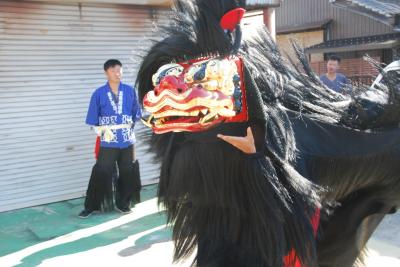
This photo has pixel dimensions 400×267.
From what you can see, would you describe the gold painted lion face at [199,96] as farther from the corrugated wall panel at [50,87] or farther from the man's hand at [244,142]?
the corrugated wall panel at [50,87]

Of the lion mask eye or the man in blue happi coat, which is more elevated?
the lion mask eye

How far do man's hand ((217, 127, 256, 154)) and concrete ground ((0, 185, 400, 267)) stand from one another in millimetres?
2023

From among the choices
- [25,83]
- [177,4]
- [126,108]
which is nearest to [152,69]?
[177,4]

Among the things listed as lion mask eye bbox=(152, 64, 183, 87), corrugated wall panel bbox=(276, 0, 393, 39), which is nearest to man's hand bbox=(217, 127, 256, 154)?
lion mask eye bbox=(152, 64, 183, 87)

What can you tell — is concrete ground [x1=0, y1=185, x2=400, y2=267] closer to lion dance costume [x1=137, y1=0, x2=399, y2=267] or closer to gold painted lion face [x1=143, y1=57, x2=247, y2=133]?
lion dance costume [x1=137, y1=0, x2=399, y2=267]

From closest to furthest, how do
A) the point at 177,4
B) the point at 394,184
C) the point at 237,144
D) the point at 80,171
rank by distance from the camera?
the point at 237,144 < the point at 177,4 < the point at 394,184 < the point at 80,171

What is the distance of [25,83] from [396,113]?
168 inches

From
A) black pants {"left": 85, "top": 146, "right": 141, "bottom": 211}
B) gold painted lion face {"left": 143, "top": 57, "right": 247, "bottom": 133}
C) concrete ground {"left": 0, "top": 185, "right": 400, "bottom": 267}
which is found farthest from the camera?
black pants {"left": 85, "top": 146, "right": 141, "bottom": 211}

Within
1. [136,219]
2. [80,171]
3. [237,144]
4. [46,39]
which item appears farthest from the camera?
[80,171]

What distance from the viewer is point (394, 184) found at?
172 cm

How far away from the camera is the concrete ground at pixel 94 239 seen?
145 inches

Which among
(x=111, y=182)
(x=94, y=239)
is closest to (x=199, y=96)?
(x=94, y=239)

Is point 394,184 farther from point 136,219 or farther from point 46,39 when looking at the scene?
point 46,39

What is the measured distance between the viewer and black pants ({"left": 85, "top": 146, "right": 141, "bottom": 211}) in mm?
4793
